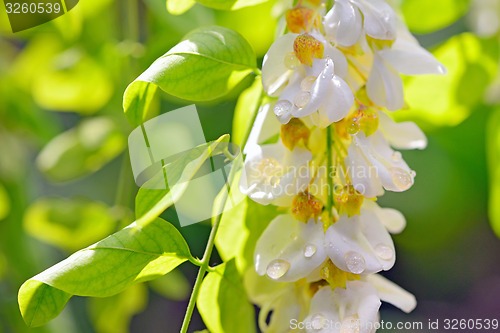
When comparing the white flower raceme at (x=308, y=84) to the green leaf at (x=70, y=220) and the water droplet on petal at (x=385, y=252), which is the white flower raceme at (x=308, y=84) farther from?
the green leaf at (x=70, y=220)

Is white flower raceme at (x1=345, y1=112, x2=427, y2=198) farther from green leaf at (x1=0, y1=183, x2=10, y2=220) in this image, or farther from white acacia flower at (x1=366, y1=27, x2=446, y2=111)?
green leaf at (x1=0, y1=183, x2=10, y2=220)

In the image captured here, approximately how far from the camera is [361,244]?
0.95 ft

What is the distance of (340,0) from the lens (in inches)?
11.2

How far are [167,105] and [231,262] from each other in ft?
1.36

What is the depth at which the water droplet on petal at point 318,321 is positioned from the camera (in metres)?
0.28

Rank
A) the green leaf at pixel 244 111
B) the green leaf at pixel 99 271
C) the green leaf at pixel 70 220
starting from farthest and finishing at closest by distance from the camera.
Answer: the green leaf at pixel 70 220
the green leaf at pixel 244 111
the green leaf at pixel 99 271

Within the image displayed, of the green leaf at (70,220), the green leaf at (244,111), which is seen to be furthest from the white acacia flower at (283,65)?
the green leaf at (70,220)

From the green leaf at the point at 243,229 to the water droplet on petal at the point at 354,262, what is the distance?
0.08m

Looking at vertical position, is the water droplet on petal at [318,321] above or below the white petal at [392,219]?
below

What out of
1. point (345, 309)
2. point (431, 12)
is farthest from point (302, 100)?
point (431, 12)

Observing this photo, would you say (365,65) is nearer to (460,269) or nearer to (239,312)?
(239,312)

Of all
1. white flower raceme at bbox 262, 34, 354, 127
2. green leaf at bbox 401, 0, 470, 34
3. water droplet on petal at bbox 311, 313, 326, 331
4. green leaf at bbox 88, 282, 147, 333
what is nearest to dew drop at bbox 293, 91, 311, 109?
white flower raceme at bbox 262, 34, 354, 127

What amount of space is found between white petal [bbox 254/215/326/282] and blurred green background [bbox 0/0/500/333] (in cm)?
7

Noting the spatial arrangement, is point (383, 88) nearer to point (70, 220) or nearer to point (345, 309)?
point (345, 309)
